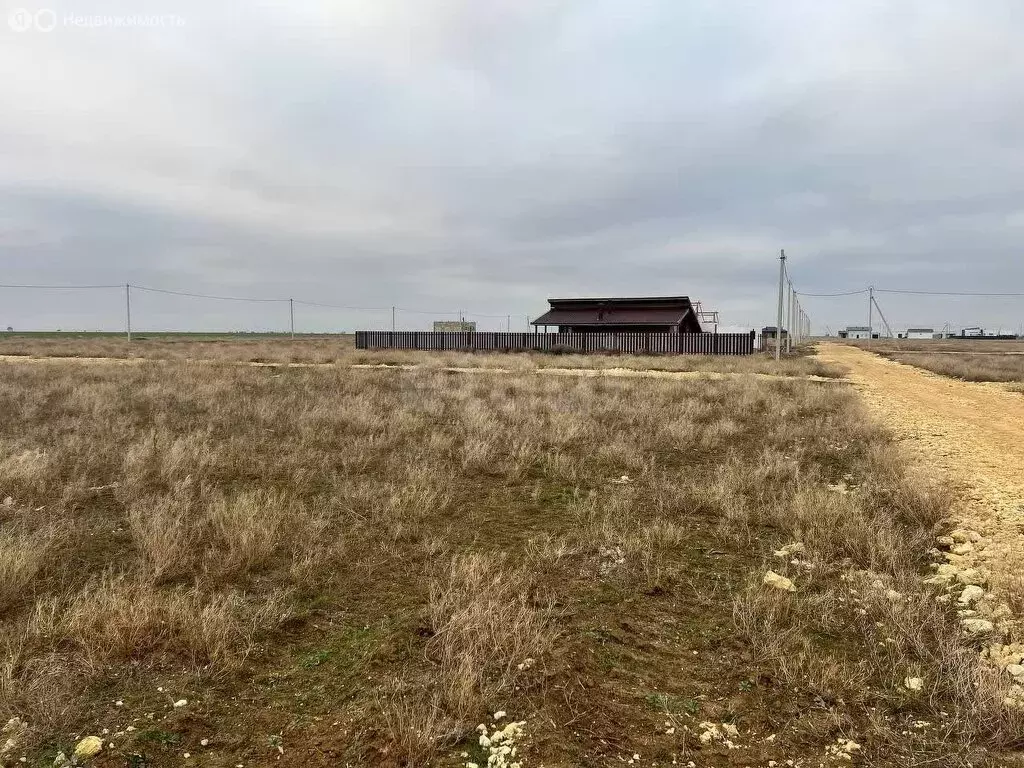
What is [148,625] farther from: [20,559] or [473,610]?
[473,610]

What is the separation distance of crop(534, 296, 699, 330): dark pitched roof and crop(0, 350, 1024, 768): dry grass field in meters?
34.3

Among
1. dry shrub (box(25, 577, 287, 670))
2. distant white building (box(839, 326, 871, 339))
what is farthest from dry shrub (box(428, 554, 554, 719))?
distant white building (box(839, 326, 871, 339))

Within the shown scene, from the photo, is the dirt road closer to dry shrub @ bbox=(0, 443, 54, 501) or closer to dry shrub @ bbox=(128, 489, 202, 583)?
dry shrub @ bbox=(128, 489, 202, 583)

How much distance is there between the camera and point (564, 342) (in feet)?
134

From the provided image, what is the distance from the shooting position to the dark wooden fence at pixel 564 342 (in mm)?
37438

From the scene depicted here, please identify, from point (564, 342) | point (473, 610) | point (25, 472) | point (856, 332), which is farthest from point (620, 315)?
point (856, 332)

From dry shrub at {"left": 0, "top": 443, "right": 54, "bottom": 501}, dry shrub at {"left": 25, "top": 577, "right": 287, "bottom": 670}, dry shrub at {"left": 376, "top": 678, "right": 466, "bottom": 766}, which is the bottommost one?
dry shrub at {"left": 376, "top": 678, "right": 466, "bottom": 766}

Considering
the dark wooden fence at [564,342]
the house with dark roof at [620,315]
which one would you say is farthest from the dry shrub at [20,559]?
the house with dark roof at [620,315]

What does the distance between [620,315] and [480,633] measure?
4123 cm

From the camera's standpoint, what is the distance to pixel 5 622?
3.50 metres

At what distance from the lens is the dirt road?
15.8ft

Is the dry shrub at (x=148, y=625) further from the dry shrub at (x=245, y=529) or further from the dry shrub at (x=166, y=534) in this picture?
the dry shrub at (x=245, y=529)

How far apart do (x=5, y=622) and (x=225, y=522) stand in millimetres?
1731

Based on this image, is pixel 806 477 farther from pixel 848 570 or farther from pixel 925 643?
pixel 925 643
